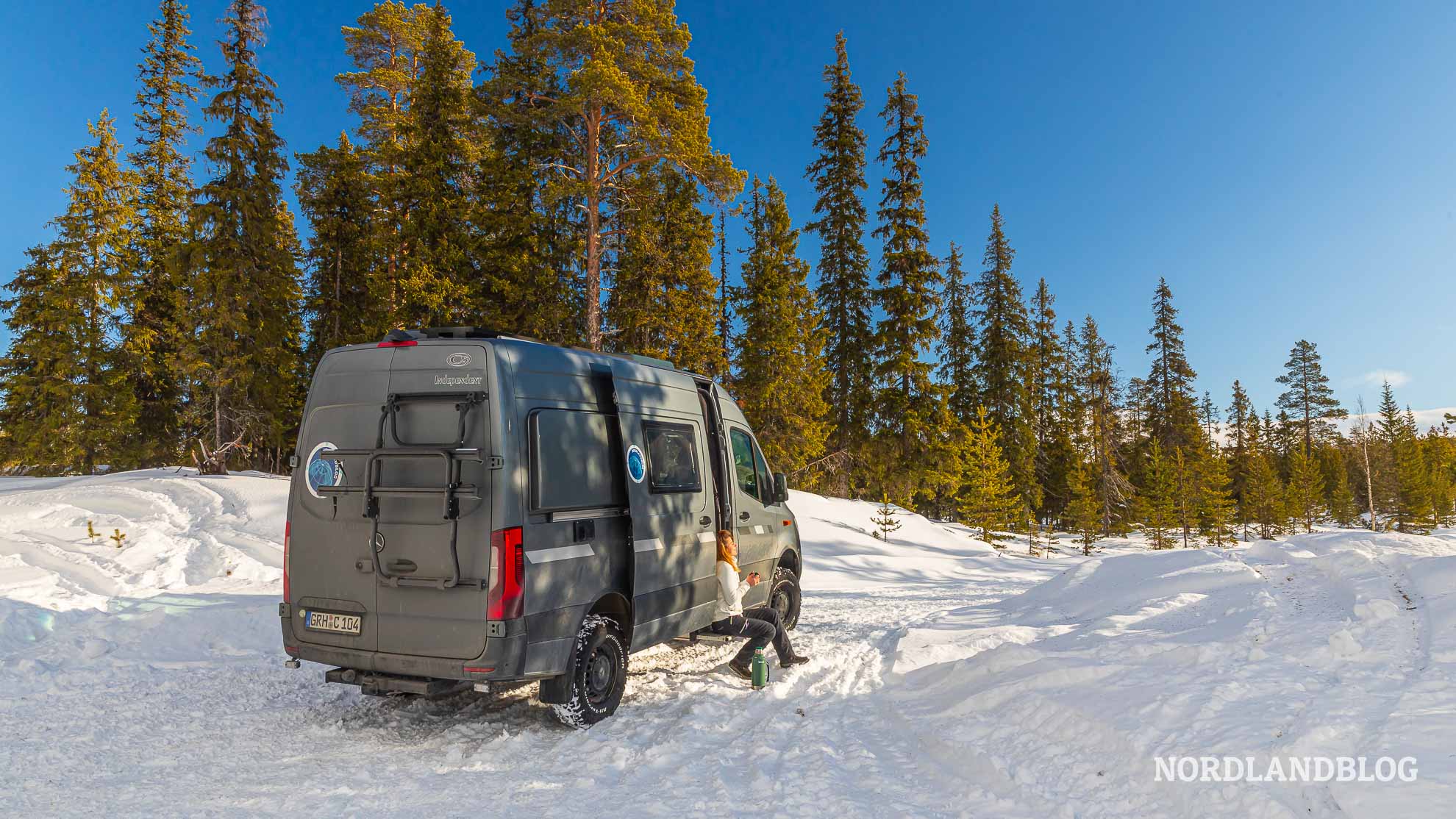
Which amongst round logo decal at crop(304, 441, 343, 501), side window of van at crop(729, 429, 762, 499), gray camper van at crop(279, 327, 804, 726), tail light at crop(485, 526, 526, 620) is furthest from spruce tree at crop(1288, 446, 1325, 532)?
round logo decal at crop(304, 441, 343, 501)

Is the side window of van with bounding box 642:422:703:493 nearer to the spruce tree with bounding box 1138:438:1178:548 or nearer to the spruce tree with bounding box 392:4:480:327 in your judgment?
the spruce tree with bounding box 392:4:480:327

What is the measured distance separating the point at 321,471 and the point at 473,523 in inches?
→ 56.0

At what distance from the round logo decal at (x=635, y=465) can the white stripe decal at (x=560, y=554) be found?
2.42ft

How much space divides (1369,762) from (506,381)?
17.4 feet

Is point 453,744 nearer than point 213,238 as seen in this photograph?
Yes

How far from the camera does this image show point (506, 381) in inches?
189

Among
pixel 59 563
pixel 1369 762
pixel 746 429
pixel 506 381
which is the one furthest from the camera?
pixel 59 563

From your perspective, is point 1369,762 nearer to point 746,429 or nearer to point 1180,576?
point 746,429

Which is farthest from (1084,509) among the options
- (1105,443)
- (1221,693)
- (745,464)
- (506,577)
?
(506,577)

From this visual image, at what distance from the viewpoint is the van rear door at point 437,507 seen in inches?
179

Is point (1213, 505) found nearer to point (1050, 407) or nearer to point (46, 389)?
point (1050, 407)

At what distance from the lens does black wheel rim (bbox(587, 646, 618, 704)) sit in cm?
530

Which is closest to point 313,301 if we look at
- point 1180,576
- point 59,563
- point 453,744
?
point 59,563

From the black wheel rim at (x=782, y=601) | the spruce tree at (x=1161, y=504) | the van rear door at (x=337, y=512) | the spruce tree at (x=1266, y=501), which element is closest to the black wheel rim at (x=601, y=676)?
the van rear door at (x=337, y=512)
